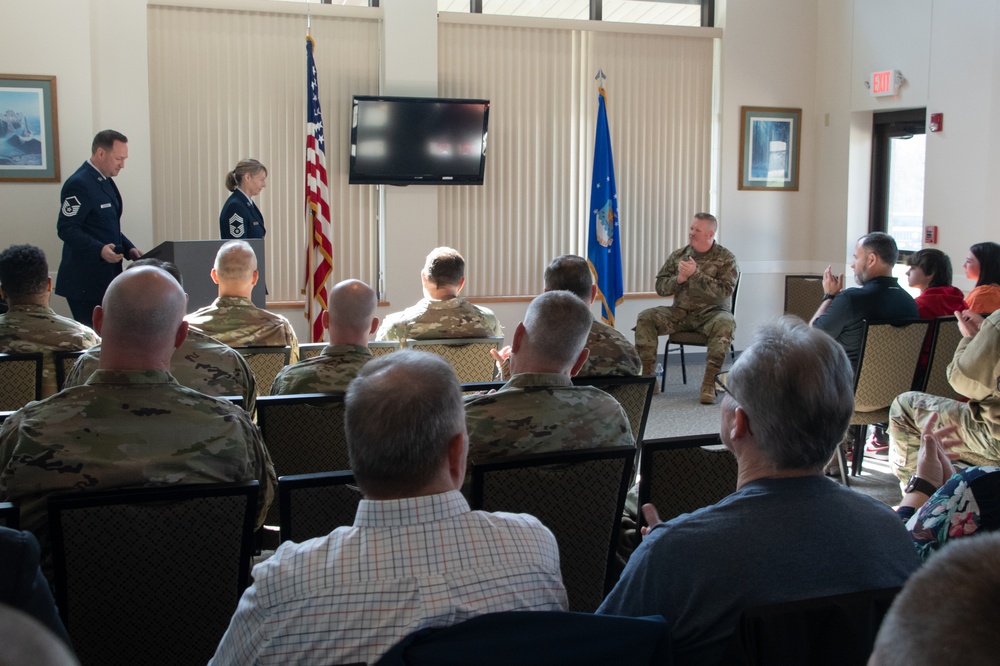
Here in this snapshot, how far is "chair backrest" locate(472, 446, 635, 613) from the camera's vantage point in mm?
2264

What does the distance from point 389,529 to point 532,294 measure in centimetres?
700

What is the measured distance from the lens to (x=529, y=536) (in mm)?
1548

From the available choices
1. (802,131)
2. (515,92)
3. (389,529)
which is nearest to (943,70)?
(802,131)

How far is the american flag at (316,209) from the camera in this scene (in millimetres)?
7023

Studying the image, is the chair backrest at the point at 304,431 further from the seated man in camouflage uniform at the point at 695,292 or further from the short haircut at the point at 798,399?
the seated man in camouflage uniform at the point at 695,292

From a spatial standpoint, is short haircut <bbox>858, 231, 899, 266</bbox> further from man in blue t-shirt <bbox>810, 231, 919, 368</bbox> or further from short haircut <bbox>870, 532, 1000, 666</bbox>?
short haircut <bbox>870, 532, 1000, 666</bbox>

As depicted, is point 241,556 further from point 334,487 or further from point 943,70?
point 943,70

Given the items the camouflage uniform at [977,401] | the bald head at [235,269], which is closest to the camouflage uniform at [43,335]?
the bald head at [235,269]

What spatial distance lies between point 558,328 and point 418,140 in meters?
5.21

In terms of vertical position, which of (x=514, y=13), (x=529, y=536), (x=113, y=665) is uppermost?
(x=514, y=13)

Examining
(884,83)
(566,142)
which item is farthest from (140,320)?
(884,83)

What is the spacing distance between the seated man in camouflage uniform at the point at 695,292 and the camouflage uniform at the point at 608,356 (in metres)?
3.30

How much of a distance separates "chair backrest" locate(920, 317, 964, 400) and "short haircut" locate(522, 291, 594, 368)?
250cm

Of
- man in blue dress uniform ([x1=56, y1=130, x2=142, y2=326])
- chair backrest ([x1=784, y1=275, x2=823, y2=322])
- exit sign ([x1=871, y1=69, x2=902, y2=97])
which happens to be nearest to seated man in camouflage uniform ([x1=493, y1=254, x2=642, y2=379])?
man in blue dress uniform ([x1=56, y1=130, x2=142, y2=326])
